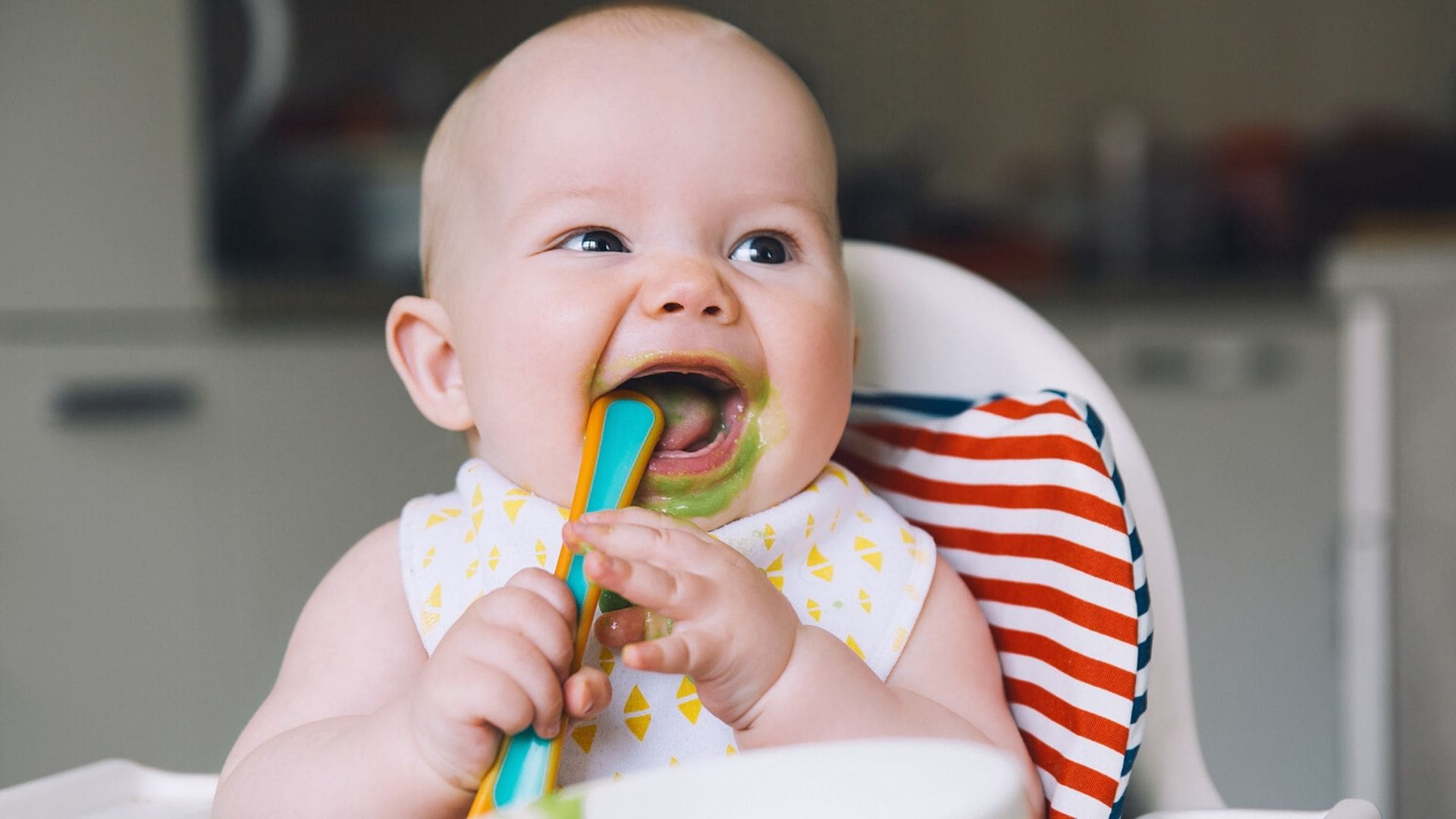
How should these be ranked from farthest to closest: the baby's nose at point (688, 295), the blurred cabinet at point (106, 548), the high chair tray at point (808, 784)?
the blurred cabinet at point (106, 548) → the baby's nose at point (688, 295) → the high chair tray at point (808, 784)

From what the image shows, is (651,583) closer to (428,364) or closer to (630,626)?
(630,626)

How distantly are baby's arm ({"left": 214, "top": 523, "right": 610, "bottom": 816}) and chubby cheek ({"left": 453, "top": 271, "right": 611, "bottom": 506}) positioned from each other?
93mm

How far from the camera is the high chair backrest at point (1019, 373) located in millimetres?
703

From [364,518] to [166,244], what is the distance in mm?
425

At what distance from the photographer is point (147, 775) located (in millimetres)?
719

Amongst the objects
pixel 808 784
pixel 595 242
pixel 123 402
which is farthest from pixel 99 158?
pixel 808 784

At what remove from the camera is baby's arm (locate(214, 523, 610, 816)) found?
494 millimetres

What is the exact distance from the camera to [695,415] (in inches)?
24.6

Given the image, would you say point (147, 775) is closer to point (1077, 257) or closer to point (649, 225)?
point (649, 225)

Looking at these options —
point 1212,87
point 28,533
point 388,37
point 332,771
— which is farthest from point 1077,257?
point 332,771

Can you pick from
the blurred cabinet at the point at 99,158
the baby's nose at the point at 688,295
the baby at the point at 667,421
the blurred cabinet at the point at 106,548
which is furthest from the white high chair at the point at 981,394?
the blurred cabinet at the point at 99,158

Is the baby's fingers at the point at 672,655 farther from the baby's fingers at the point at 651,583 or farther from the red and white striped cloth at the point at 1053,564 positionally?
the red and white striped cloth at the point at 1053,564

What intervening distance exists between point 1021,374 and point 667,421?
24cm

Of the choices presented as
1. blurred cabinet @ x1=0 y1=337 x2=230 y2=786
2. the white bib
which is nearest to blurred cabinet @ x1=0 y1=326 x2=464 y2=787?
blurred cabinet @ x1=0 y1=337 x2=230 y2=786
